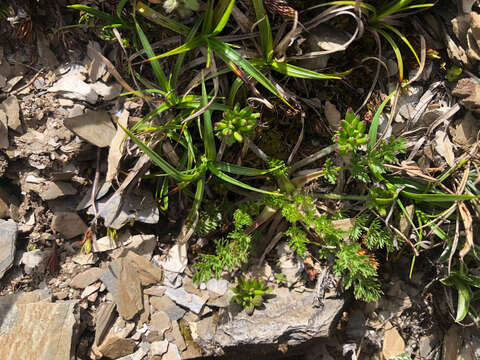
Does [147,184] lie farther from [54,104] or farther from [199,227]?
[54,104]

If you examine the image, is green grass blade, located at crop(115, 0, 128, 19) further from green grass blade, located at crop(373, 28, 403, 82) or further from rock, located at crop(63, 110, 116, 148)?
green grass blade, located at crop(373, 28, 403, 82)

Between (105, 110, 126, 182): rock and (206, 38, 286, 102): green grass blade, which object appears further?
(105, 110, 126, 182): rock

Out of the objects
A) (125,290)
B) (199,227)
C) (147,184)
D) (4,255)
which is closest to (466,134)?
(199,227)

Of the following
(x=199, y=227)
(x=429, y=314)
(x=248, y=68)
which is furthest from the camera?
(x=429, y=314)

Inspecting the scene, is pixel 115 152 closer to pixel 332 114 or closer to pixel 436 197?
pixel 332 114

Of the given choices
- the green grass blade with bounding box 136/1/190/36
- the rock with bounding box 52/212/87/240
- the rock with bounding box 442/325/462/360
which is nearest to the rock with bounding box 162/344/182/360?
the rock with bounding box 52/212/87/240
